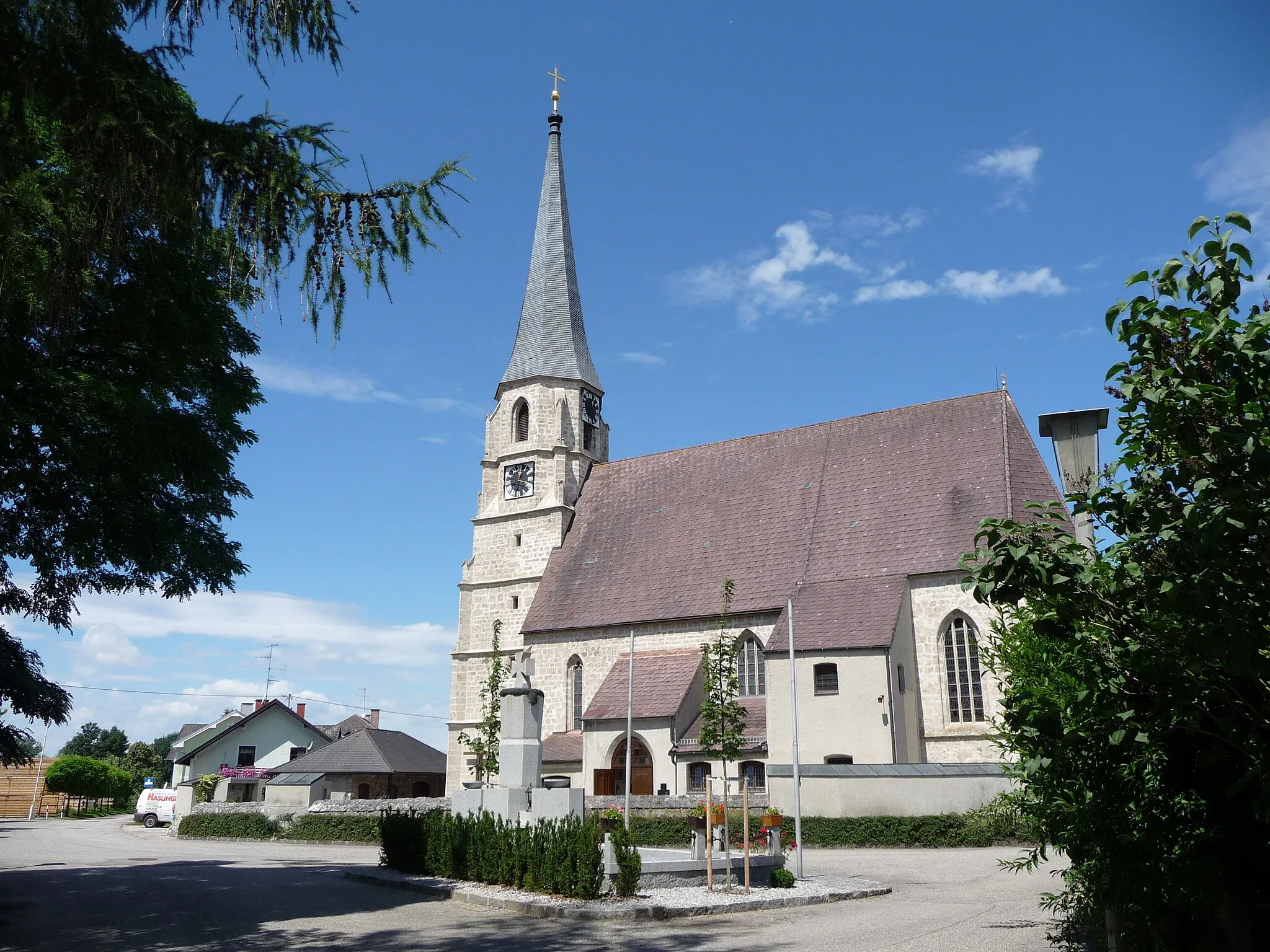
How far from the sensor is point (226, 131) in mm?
6602

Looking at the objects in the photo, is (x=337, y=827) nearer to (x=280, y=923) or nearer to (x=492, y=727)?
(x=492, y=727)

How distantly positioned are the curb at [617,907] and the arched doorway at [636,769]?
16.3 m

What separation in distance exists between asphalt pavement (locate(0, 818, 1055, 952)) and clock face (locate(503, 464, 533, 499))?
2120 cm

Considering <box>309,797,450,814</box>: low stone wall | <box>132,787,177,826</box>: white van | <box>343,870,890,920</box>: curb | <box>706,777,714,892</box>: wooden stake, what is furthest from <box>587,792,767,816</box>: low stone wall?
<box>132,787,177,826</box>: white van

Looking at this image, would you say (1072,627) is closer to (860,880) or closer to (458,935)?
(458,935)

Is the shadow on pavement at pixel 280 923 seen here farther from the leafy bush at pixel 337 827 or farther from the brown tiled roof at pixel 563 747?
the brown tiled roof at pixel 563 747

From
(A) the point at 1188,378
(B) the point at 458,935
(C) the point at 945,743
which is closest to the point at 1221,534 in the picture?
(A) the point at 1188,378

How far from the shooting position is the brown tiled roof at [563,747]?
3206 centimetres

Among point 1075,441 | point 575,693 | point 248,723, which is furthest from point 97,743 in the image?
point 1075,441

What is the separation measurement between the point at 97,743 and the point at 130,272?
11906cm

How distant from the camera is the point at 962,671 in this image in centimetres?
2745

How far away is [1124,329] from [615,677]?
92.6 feet

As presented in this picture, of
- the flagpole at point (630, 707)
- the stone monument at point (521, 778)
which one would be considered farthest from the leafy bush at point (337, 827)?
the stone monument at point (521, 778)

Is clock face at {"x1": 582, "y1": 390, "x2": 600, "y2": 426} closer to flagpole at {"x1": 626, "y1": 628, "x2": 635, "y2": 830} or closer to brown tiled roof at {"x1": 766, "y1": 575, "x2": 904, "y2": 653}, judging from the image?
flagpole at {"x1": 626, "y1": 628, "x2": 635, "y2": 830}
